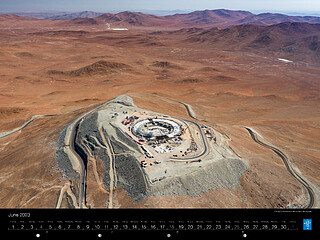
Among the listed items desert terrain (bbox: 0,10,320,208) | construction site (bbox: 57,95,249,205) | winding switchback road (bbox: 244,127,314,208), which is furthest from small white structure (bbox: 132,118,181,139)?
winding switchback road (bbox: 244,127,314,208)

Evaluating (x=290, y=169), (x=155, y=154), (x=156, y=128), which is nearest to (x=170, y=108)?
(x=156, y=128)

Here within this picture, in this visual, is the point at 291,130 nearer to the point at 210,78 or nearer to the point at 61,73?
the point at 210,78

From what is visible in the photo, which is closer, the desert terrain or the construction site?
the construction site

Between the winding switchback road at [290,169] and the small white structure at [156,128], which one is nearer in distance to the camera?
the winding switchback road at [290,169]

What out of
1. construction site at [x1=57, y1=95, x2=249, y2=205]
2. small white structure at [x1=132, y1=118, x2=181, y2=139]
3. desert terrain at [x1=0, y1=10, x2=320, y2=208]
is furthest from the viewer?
small white structure at [x1=132, y1=118, x2=181, y2=139]

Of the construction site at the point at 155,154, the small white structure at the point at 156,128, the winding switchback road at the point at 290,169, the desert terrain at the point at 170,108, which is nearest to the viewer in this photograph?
the construction site at the point at 155,154

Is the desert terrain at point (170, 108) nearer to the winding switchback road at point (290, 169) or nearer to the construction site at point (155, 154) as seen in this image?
the winding switchback road at point (290, 169)

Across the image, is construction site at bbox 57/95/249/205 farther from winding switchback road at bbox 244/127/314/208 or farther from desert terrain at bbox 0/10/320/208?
winding switchback road at bbox 244/127/314/208

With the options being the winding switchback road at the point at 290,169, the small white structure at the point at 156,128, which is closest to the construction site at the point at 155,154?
the small white structure at the point at 156,128
